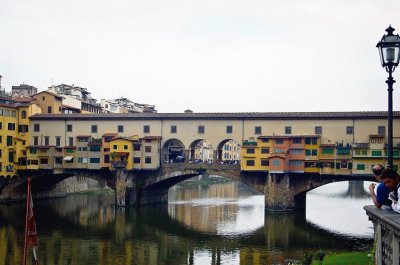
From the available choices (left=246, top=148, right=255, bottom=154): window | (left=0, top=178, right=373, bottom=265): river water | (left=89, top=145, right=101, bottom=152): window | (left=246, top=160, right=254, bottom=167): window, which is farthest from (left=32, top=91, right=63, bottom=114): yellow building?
(left=246, top=160, right=254, bottom=167): window

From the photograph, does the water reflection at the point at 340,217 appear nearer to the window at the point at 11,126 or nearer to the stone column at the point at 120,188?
the stone column at the point at 120,188

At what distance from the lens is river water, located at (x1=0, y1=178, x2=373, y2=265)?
106 feet

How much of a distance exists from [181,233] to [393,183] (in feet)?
112

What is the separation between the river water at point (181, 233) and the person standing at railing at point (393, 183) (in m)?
22.4

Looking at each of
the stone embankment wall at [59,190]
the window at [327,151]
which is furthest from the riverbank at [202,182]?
the window at [327,151]

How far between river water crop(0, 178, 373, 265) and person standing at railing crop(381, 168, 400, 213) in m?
22.4

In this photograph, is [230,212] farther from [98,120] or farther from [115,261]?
[115,261]

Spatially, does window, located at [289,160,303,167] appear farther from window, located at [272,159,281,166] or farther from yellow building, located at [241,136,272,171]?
yellow building, located at [241,136,272,171]

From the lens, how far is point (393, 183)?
353 inches

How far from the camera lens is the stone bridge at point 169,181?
52719mm

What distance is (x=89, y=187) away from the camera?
78.8 m

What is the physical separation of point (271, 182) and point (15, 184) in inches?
1258

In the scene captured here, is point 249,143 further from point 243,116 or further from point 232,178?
point 232,178

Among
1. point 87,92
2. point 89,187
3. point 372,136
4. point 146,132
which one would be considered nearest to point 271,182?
point 372,136
